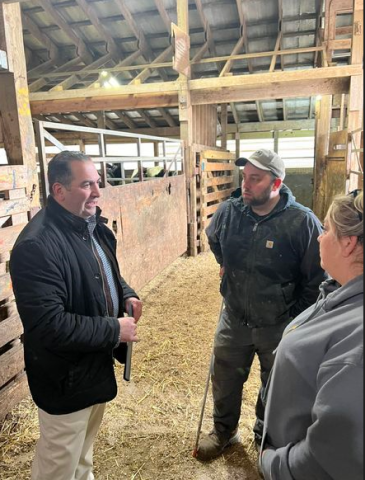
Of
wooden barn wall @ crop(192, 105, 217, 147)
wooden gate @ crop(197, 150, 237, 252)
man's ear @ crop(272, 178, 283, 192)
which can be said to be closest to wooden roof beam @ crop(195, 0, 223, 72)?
wooden barn wall @ crop(192, 105, 217, 147)

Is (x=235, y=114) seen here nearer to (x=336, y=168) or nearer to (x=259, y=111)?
(x=259, y=111)

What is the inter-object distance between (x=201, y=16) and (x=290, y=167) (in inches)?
222

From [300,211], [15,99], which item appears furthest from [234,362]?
[15,99]

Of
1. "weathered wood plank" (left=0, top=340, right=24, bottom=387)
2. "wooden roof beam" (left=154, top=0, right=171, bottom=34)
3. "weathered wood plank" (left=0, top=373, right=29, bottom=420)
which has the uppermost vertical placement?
"wooden roof beam" (left=154, top=0, right=171, bottom=34)

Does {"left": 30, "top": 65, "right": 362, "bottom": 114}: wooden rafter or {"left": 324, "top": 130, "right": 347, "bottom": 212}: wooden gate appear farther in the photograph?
{"left": 324, "top": 130, "right": 347, "bottom": 212}: wooden gate

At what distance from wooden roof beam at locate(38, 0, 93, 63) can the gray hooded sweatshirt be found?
9569 millimetres

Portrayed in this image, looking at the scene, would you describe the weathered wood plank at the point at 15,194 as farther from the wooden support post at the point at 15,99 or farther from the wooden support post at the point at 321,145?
the wooden support post at the point at 321,145

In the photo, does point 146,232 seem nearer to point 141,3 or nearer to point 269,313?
point 269,313

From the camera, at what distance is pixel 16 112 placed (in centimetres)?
245

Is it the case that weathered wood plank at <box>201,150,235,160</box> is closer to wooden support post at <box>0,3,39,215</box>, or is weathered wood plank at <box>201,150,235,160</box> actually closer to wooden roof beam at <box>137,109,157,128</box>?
wooden roof beam at <box>137,109,157,128</box>

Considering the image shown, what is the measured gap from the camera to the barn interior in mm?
2545

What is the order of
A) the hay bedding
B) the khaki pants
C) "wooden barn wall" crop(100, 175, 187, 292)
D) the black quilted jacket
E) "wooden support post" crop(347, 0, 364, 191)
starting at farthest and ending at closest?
"wooden support post" crop(347, 0, 364, 191), "wooden barn wall" crop(100, 175, 187, 292), the hay bedding, the khaki pants, the black quilted jacket

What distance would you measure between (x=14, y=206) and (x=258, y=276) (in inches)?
66.6

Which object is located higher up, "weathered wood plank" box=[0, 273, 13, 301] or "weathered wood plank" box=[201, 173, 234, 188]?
"weathered wood plank" box=[201, 173, 234, 188]
